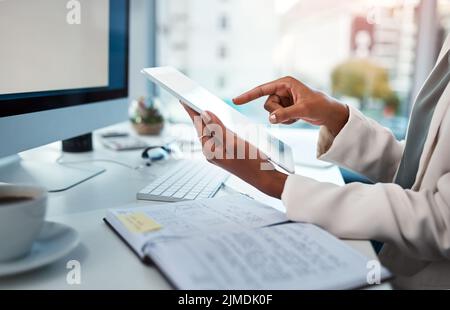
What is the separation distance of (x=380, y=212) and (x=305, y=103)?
317 mm

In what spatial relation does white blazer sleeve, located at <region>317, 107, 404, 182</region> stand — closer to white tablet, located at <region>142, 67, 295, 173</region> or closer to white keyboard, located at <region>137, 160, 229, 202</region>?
white tablet, located at <region>142, 67, 295, 173</region>

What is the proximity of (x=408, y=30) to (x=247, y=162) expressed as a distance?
4.64 ft

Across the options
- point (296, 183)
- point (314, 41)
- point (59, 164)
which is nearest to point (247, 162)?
point (296, 183)

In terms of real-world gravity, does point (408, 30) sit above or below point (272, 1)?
below

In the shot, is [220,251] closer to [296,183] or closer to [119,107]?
[296,183]

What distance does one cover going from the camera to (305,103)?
0.80 meters

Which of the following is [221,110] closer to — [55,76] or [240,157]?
[240,157]

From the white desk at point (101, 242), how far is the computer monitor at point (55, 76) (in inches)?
2.5

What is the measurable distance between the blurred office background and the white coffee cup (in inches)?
55.5

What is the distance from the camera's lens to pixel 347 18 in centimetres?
177

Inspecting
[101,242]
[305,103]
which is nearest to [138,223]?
[101,242]

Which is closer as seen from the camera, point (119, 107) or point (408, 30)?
point (119, 107)

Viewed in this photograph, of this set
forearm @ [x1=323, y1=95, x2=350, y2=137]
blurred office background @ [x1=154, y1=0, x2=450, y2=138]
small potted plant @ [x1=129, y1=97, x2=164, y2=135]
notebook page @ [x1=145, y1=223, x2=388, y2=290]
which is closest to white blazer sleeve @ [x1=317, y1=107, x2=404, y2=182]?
forearm @ [x1=323, y1=95, x2=350, y2=137]

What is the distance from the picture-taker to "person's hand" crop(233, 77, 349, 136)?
0.81 meters
